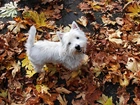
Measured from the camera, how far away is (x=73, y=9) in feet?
15.8

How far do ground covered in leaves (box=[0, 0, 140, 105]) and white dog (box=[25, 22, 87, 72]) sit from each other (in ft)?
0.78

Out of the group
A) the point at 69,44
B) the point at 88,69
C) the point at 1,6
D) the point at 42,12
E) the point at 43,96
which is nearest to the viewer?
the point at 69,44

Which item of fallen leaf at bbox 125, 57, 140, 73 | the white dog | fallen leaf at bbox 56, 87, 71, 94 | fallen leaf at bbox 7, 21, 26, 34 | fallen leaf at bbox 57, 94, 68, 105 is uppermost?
fallen leaf at bbox 7, 21, 26, 34

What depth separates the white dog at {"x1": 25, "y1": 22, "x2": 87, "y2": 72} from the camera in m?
3.41

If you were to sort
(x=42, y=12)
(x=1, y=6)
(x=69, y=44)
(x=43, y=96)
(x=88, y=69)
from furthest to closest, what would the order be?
(x=1, y=6) → (x=42, y=12) → (x=88, y=69) → (x=43, y=96) → (x=69, y=44)

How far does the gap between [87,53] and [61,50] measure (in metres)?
0.66

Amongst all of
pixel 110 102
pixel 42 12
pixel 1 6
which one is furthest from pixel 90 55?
pixel 1 6

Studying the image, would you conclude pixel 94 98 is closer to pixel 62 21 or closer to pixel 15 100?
pixel 15 100

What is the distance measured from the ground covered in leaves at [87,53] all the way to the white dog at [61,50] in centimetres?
24

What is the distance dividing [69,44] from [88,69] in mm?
651

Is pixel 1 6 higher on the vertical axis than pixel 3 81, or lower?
higher

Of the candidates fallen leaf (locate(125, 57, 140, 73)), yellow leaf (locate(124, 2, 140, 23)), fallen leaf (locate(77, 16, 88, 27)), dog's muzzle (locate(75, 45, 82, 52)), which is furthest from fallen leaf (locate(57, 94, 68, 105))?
yellow leaf (locate(124, 2, 140, 23))

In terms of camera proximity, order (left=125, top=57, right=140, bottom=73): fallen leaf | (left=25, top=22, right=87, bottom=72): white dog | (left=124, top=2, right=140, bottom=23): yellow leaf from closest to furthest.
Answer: (left=25, top=22, right=87, bottom=72): white dog < (left=125, top=57, right=140, bottom=73): fallen leaf < (left=124, top=2, right=140, bottom=23): yellow leaf

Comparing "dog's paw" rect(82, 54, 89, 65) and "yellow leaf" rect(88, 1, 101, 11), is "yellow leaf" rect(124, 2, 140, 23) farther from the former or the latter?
"dog's paw" rect(82, 54, 89, 65)
